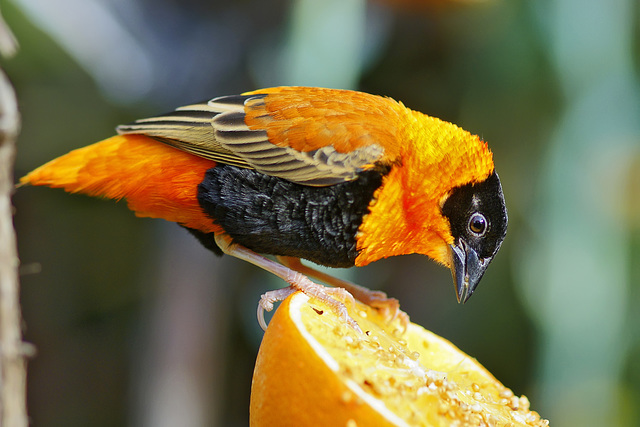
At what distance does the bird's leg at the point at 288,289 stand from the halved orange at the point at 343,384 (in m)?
0.03

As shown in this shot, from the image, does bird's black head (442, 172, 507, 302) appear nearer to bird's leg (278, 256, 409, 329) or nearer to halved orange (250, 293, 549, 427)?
bird's leg (278, 256, 409, 329)

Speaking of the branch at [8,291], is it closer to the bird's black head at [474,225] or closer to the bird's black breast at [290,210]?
the bird's black breast at [290,210]

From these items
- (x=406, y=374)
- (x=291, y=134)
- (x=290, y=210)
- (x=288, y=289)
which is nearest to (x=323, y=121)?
(x=291, y=134)

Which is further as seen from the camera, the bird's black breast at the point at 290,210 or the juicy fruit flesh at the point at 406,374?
the bird's black breast at the point at 290,210

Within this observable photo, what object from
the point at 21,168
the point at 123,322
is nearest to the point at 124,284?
the point at 123,322

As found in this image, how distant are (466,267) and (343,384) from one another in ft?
2.43

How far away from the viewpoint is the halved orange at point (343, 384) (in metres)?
0.90

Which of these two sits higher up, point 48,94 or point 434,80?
point 434,80

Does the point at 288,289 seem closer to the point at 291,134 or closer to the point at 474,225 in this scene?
Result: the point at 291,134

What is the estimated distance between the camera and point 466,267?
154 cm

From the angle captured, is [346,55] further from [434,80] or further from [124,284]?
[124,284]

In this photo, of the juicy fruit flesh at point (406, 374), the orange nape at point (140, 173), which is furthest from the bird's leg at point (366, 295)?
the orange nape at point (140, 173)

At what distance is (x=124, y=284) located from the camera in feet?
9.58

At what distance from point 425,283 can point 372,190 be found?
1.72 metres
